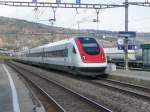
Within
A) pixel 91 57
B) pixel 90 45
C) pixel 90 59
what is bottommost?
pixel 90 59

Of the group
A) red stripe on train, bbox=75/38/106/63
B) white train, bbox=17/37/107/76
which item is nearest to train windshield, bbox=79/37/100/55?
white train, bbox=17/37/107/76

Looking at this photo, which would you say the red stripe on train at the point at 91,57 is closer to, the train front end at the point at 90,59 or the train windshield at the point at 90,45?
the train front end at the point at 90,59

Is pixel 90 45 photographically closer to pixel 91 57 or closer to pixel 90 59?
pixel 91 57

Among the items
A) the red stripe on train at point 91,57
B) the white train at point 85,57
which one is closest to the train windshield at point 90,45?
the white train at point 85,57

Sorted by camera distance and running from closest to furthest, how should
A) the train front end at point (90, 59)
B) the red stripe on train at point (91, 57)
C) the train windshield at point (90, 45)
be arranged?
the train front end at point (90, 59)
the red stripe on train at point (91, 57)
the train windshield at point (90, 45)

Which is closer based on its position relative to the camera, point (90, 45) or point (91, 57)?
point (91, 57)

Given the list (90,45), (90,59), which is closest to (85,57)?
(90,59)

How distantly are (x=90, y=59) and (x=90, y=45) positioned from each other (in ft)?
4.89

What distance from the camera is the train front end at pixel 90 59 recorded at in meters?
32.7

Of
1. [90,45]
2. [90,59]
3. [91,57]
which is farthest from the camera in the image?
[90,45]

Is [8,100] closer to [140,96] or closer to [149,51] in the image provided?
[140,96]

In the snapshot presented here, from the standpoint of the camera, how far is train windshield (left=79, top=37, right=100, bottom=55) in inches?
1316

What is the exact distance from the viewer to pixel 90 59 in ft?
108

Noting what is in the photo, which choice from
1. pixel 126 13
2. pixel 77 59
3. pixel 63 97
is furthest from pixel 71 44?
pixel 63 97
